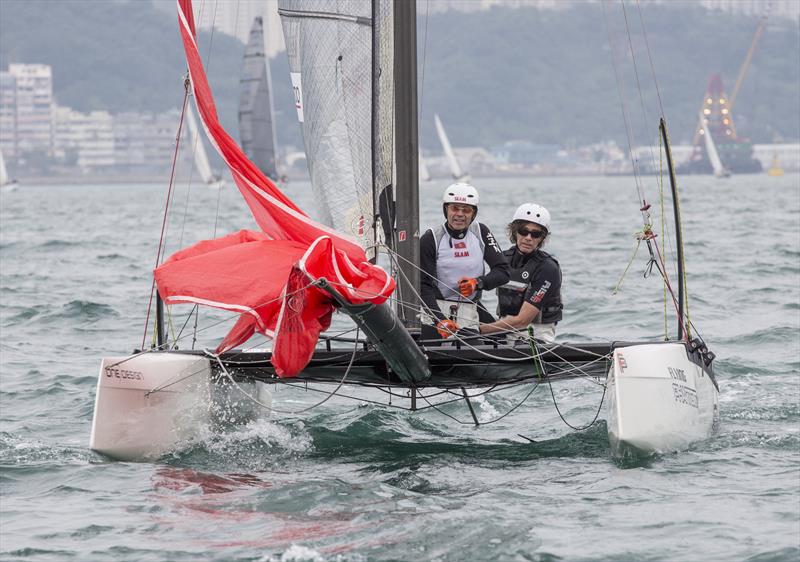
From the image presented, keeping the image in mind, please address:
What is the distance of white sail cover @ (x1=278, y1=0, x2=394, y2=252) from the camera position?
21.9 feet

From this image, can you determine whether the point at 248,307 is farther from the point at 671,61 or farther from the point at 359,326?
the point at 671,61

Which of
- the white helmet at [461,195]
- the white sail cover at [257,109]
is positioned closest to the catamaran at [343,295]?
the white helmet at [461,195]

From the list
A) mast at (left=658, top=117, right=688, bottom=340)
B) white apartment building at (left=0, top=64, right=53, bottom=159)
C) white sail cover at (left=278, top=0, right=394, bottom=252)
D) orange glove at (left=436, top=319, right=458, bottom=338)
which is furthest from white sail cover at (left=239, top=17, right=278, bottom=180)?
white apartment building at (left=0, top=64, right=53, bottom=159)

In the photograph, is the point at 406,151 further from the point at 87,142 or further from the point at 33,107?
the point at 33,107

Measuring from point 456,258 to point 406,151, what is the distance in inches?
23.3

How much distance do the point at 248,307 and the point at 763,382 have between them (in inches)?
159

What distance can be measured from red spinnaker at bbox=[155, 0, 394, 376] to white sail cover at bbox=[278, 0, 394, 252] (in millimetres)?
818

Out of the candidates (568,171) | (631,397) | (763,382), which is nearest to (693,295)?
(763,382)

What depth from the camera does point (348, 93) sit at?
22.0 ft

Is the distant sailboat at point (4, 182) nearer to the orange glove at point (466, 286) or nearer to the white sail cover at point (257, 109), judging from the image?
the white sail cover at point (257, 109)

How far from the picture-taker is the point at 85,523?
5121 millimetres

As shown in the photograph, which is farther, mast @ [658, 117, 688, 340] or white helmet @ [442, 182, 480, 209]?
white helmet @ [442, 182, 480, 209]

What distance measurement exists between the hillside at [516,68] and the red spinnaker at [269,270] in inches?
3940

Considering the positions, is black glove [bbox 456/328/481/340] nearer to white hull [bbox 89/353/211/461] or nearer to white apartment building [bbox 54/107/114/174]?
white hull [bbox 89/353/211/461]
